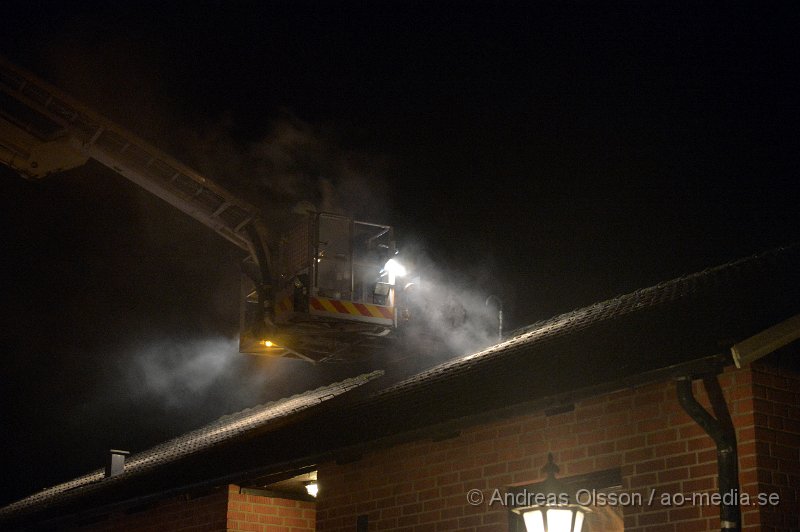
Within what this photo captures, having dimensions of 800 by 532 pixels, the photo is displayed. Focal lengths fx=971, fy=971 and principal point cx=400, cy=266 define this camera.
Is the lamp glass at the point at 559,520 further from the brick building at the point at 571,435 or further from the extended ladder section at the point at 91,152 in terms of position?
the extended ladder section at the point at 91,152

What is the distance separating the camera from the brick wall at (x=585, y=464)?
20.5 feet

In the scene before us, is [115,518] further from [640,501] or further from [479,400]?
[640,501]

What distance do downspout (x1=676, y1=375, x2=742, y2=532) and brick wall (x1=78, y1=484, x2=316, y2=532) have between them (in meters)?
5.68

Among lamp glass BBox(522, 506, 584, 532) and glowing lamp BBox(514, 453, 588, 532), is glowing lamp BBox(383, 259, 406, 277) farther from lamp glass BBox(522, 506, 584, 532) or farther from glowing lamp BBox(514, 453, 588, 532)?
lamp glass BBox(522, 506, 584, 532)

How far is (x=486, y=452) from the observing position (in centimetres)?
806

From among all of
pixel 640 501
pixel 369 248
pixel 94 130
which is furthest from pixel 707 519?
pixel 94 130

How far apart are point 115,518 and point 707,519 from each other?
8445 millimetres

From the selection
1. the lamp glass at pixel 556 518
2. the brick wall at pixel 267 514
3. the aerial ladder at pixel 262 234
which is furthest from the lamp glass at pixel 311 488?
the lamp glass at pixel 556 518

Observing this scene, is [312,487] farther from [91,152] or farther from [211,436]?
[91,152]

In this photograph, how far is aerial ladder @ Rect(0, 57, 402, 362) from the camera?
518 inches

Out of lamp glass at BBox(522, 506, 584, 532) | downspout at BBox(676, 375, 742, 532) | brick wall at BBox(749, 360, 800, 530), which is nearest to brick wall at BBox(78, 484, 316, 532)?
lamp glass at BBox(522, 506, 584, 532)

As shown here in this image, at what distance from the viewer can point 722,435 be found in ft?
20.3

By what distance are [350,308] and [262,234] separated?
6.18 feet

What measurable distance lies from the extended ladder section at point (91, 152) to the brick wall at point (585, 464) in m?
5.54
